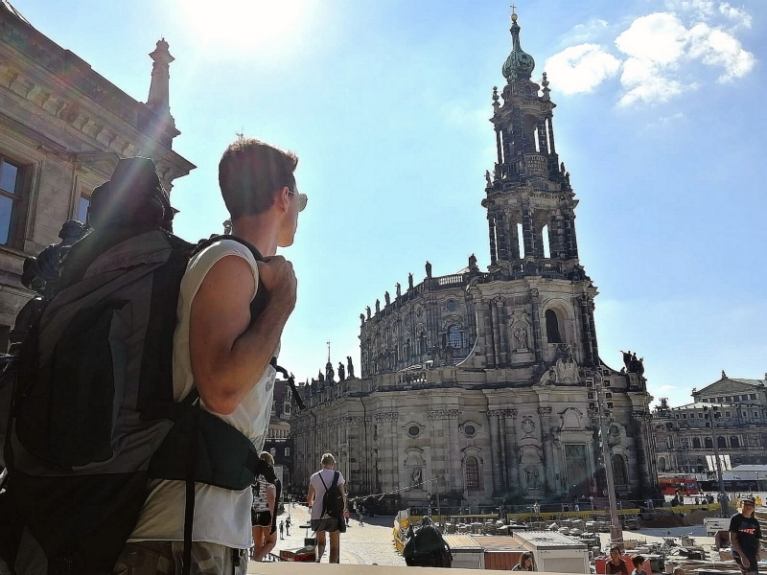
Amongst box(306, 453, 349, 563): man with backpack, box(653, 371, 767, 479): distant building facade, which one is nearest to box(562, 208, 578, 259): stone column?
box(306, 453, 349, 563): man with backpack

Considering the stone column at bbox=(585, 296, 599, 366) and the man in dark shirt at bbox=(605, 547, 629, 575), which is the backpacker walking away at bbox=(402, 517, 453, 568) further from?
the stone column at bbox=(585, 296, 599, 366)

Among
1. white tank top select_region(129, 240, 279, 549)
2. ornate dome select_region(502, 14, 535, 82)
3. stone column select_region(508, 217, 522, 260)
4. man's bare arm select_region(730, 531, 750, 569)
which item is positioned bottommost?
man's bare arm select_region(730, 531, 750, 569)

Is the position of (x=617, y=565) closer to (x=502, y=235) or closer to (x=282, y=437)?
(x=502, y=235)

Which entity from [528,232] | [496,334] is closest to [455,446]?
[496,334]

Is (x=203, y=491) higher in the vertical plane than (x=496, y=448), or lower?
lower

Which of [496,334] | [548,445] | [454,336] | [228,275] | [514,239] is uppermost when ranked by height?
[514,239]

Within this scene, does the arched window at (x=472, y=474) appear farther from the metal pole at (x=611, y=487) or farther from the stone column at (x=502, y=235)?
the stone column at (x=502, y=235)

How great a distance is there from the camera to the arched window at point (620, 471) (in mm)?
42531

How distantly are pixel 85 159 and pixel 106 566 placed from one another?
1253 centimetres

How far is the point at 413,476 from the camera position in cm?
4022

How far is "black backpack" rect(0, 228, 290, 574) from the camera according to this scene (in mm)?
1699

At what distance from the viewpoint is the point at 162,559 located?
177 centimetres

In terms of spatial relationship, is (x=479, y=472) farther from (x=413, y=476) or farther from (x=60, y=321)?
(x=60, y=321)

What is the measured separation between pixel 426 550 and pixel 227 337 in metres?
5.96
